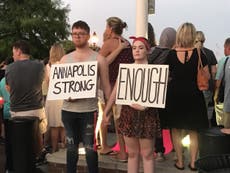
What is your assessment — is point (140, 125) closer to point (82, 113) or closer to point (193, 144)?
point (82, 113)

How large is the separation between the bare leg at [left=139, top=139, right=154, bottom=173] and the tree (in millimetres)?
46063

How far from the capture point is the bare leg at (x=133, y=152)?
4.76 m

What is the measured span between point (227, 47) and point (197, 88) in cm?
185

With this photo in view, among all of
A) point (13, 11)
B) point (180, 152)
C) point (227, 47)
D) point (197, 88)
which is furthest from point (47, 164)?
point (13, 11)

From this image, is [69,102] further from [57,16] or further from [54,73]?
[57,16]

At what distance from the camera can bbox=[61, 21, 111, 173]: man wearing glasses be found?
4.93 m

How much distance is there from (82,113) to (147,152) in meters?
0.83

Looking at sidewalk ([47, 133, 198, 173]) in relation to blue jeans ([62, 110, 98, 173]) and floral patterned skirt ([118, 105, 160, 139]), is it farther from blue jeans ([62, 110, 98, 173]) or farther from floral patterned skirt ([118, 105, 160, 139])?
floral patterned skirt ([118, 105, 160, 139])

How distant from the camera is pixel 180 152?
5348mm

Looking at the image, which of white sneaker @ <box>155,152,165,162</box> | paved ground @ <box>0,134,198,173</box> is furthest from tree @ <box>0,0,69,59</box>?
white sneaker @ <box>155,152,165,162</box>

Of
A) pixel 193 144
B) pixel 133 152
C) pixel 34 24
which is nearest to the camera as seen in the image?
pixel 133 152

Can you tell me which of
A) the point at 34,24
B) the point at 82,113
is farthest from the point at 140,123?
the point at 34,24

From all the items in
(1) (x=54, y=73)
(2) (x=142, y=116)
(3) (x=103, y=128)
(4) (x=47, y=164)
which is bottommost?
(4) (x=47, y=164)

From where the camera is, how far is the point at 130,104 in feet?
15.3
